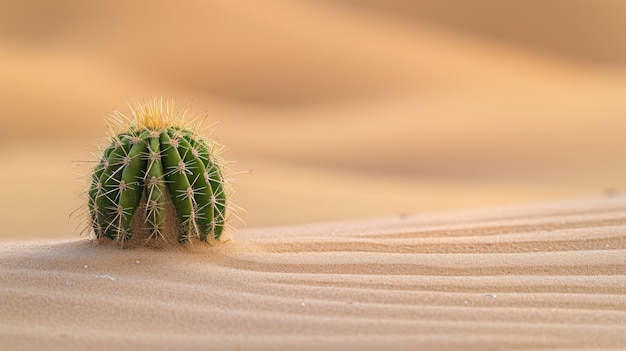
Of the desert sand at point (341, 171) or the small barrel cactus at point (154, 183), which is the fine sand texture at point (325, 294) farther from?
the small barrel cactus at point (154, 183)

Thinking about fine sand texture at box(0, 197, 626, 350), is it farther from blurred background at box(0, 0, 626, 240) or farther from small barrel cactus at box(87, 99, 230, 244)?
blurred background at box(0, 0, 626, 240)

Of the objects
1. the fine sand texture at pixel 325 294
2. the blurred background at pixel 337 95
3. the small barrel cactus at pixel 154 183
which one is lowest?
the fine sand texture at pixel 325 294

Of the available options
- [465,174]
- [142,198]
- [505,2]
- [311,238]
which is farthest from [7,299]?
[505,2]

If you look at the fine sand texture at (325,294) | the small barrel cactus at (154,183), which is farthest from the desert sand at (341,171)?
the small barrel cactus at (154,183)

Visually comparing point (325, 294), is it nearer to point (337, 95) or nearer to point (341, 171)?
point (341, 171)

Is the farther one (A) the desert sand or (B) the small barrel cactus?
(B) the small barrel cactus

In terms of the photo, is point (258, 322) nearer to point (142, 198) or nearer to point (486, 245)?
point (142, 198)

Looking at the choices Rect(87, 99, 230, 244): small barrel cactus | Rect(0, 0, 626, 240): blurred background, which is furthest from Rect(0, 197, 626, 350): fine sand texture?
Rect(0, 0, 626, 240): blurred background
